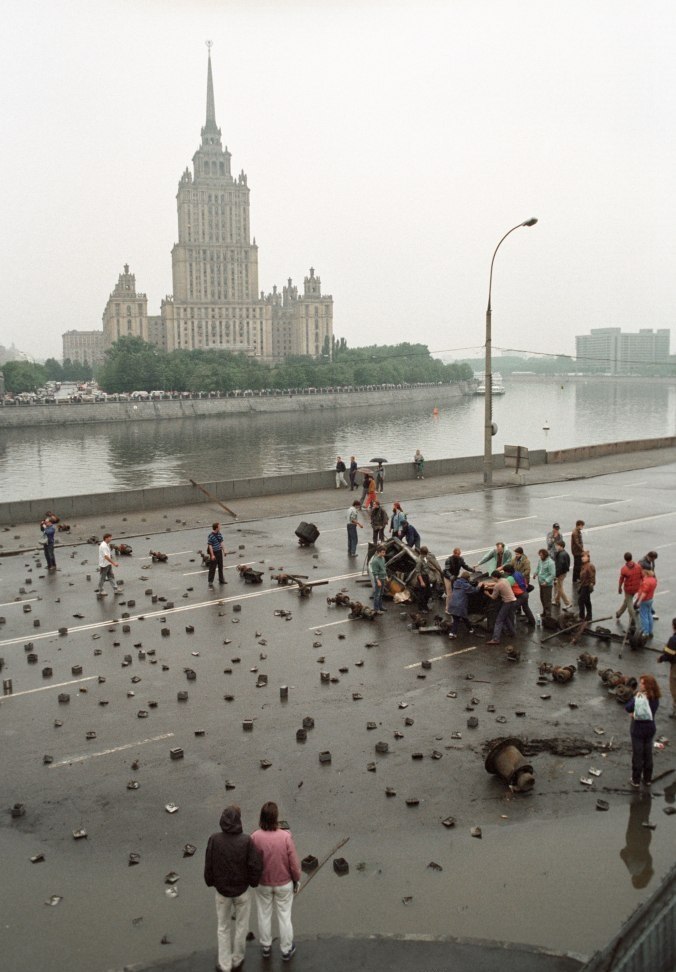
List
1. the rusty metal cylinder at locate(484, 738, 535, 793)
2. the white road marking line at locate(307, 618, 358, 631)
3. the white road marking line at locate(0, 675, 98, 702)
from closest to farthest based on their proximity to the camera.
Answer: the rusty metal cylinder at locate(484, 738, 535, 793)
the white road marking line at locate(0, 675, 98, 702)
the white road marking line at locate(307, 618, 358, 631)

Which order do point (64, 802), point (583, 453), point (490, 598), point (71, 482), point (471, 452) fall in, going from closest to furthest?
point (64, 802)
point (490, 598)
point (583, 453)
point (71, 482)
point (471, 452)

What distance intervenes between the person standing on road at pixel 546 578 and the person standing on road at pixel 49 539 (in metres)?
11.2

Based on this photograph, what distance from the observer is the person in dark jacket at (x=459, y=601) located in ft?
47.8

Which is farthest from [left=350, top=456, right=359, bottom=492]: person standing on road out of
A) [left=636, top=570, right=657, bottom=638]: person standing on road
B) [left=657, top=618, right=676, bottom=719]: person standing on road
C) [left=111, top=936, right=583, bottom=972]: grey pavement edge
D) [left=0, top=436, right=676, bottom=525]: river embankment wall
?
[left=111, top=936, right=583, bottom=972]: grey pavement edge

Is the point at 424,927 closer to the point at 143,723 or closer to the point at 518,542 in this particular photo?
the point at 143,723

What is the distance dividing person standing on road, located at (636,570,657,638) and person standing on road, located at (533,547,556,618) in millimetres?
1634

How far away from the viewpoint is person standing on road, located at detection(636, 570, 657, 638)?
1355cm

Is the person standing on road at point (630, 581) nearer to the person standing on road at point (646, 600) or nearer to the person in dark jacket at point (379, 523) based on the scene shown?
the person standing on road at point (646, 600)

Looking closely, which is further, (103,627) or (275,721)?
(103,627)

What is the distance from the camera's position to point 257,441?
300 ft

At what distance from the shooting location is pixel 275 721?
1121 cm

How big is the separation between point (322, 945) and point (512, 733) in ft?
15.3

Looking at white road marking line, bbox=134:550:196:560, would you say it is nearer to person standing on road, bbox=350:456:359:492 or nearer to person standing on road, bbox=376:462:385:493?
person standing on road, bbox=350:456:359:492

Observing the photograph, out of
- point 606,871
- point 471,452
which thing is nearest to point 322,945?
point 606,871
